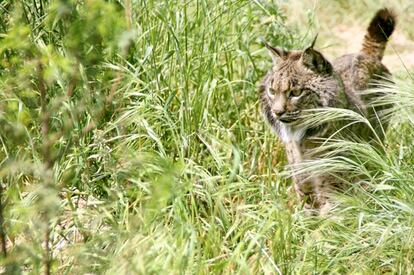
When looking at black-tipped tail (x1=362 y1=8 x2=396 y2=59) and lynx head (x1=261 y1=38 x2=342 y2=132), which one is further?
black-tipped tail (x1=362 y1=8 x2=396 y2=59)

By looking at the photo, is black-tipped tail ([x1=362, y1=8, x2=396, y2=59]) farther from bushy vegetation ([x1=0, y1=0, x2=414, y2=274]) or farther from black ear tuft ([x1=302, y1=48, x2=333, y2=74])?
black ear tuft ([x1=302, y1=48, x2=333, y2=74])

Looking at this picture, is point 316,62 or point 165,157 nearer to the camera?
point 165,157

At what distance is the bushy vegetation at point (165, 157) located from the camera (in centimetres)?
329

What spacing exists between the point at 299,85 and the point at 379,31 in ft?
3.17

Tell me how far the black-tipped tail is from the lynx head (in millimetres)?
733

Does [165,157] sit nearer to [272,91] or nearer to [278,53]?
[272,91]

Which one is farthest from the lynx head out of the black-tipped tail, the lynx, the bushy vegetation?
the black-tipped tail

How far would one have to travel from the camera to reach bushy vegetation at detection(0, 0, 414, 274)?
Result: 3.29 metres

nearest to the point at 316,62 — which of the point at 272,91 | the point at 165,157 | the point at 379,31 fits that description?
the point at 272,91

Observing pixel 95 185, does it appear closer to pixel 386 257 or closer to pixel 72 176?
pixel 72 176

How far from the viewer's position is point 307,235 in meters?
3.99

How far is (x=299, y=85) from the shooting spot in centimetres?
480

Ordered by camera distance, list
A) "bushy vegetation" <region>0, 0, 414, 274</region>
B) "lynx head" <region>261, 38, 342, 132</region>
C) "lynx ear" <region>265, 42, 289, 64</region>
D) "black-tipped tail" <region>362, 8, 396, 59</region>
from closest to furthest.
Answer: "bushy vegetation" <region>0, 0, 414, 274</region> → "lynx head" <region>261, 38, 342, 132</region> → "lynx ear" <region>265, 42, 289, 64</region> → "black-tipped tail" <region>362, 8, 396, 59</region>

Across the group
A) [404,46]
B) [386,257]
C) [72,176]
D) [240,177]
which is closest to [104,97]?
[72,176]
